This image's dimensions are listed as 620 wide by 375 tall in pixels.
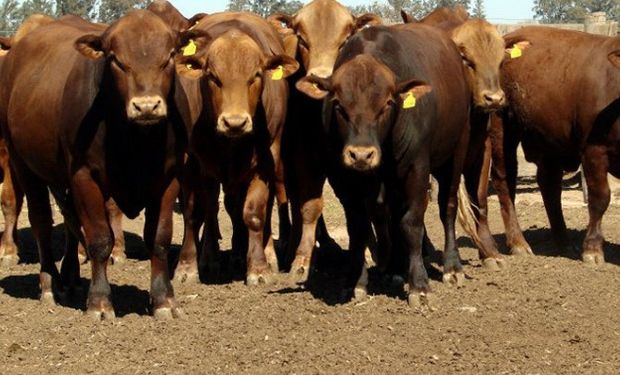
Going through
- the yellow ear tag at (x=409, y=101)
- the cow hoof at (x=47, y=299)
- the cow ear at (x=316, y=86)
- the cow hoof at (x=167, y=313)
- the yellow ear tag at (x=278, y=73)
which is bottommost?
the cow hoof at (x=47, y=299)

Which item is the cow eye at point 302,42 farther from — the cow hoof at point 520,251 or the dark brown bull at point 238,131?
the cow hoof at point 520,251

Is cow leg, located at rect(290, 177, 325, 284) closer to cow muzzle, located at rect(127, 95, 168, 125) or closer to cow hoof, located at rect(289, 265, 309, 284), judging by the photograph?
cow hoof, located at rect(289, 265, 309, 284)

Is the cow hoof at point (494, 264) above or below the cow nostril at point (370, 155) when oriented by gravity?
below

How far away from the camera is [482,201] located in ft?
35.8

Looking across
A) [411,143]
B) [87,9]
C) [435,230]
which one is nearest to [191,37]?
[411,143]

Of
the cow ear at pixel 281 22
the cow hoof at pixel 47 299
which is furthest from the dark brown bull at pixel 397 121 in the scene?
the cow hoof at pixel 47 299

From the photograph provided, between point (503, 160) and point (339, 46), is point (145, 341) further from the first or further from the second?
point (503, 160)

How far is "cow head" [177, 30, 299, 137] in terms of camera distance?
9219mm

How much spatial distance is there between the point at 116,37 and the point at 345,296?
240cm

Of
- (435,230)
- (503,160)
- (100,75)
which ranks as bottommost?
(435,230)

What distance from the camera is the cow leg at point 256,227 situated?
31.9 feet

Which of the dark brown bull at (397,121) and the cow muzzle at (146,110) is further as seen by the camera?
the dark brown bull at (397,121)

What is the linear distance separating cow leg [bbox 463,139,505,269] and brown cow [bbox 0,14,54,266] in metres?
4.03

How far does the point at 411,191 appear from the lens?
8719 millimetres
